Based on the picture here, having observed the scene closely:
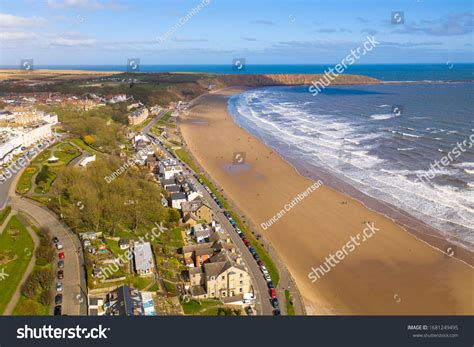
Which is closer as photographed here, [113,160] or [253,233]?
[253,233]

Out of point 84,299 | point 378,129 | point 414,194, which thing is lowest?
point 84,299

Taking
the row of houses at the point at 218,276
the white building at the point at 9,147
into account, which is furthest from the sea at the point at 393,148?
the white building at the point at 9,147

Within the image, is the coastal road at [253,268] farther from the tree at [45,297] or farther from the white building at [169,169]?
the tree at [45,297]

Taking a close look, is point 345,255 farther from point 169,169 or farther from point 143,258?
point 169,169

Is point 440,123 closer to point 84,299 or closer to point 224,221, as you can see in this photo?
point 224,221

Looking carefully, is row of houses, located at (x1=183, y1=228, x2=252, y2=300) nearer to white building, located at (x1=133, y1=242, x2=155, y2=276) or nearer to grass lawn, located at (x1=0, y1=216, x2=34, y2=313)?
white building, located at (x1=133, y1=242, x2=155, y2=276)

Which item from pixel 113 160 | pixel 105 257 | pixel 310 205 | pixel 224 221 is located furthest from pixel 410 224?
pixel 113 160
